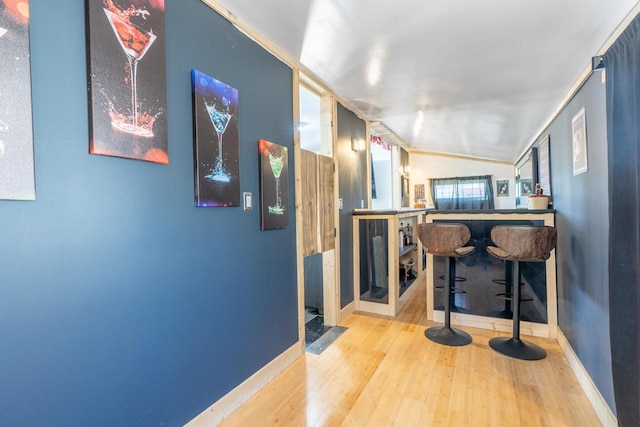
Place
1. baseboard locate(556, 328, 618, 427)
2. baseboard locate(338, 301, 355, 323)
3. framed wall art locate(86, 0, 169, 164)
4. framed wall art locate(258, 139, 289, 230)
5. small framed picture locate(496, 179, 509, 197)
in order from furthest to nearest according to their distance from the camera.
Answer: small framed picture locate(496, 179, 509, 197), baseboard locate(338, 301, 355, 323), framed wall art locate(258, 139, 289, 230), baseboard locate(556, 328, 618, 427), framed wall art locate(86, 0, 169, 164)

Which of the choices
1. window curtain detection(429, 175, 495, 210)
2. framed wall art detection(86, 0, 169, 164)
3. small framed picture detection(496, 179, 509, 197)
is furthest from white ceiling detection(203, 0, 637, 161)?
small framed picture detection(496, 179, 509, 197)

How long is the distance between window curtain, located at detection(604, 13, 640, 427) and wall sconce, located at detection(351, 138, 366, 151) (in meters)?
2.39

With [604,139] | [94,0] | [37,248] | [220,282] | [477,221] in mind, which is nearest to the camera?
[37,248]

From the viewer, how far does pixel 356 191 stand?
3705 mm

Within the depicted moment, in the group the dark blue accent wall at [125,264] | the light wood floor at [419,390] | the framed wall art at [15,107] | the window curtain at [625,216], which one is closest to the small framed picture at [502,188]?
the light wood floor at [419,390]

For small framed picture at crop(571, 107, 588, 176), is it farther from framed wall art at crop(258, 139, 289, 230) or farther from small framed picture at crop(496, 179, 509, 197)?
small framed picture at crop(496, 179, 509, 197)

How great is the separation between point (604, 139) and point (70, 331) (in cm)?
257

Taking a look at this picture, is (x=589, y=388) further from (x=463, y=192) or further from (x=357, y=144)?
(x=463, y=192)

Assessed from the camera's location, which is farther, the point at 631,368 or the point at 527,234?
the point at 527,234

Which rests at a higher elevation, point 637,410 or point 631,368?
point 631,368

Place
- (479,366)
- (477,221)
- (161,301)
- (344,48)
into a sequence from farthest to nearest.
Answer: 1. (477,221)
2. (479,366)
3. (344,48)
4. (161,301)

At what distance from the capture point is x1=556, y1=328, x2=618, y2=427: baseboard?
1600mm

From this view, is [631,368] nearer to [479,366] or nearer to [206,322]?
[479,366]

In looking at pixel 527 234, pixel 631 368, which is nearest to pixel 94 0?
pixel 631 368
